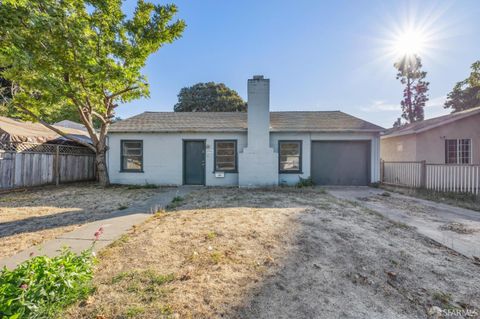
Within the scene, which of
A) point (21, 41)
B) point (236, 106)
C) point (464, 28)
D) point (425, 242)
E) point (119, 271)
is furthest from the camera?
point (236, 106)

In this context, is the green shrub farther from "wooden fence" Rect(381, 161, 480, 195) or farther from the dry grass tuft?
"wooden fence" Rect(381, 161, 480, 195)

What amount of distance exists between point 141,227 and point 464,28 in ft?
43.4

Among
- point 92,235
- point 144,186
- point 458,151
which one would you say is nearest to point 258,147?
point 144,186

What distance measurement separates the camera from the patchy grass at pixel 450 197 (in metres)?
6.65

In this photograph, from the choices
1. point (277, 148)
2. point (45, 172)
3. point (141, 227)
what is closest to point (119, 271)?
point (141, 227)

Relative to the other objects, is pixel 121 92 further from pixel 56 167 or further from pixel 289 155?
pixel 289 155

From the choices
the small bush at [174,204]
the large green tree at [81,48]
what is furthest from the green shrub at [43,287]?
the large green tree at [81,48]

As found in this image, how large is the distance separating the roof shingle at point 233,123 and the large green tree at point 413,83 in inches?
794

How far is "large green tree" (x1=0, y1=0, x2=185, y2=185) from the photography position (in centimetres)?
645

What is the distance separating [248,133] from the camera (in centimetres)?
997

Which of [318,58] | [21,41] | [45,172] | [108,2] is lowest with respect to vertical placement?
[45,172]

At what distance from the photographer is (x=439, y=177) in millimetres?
8367

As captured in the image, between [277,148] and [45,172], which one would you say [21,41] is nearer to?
[45,172]

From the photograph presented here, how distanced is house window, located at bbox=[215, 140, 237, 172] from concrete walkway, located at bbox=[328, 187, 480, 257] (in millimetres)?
5351
